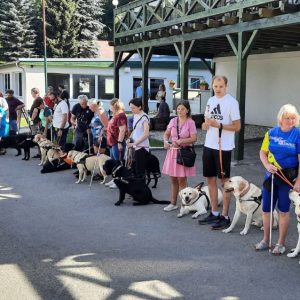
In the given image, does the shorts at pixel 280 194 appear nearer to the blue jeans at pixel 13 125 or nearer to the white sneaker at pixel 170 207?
the white sneaker at pixel 170 207

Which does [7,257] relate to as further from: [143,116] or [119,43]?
[119,43]

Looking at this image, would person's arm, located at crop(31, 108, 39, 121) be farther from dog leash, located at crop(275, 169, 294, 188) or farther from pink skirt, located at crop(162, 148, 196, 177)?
dog leash, located at crop(275, 169, 294, 188)

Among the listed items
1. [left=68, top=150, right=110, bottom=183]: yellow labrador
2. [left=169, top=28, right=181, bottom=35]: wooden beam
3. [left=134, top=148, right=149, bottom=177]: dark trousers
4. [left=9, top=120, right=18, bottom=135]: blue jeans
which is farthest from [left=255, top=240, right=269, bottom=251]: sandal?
[left=9, top=120, right=18, bottom=135]: blue jeans

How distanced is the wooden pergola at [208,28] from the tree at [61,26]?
99.0 ft

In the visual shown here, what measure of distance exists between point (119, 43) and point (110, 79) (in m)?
12.5

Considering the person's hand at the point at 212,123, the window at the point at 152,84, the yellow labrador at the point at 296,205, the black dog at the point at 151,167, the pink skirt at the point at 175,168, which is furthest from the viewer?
the window at the point at 152,84

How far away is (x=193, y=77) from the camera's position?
3009 centimetres

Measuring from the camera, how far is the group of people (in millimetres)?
4664

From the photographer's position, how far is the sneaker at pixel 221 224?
579 cm

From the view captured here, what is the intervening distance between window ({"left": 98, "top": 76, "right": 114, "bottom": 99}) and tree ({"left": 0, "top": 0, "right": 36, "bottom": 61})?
21596 mm

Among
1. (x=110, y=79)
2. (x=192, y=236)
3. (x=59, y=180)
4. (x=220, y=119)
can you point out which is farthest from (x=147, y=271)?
(x=110, y=79)

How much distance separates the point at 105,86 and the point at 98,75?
849 millimetres

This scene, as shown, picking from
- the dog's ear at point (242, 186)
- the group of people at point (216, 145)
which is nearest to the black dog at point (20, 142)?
the group of people at point (216, 145)

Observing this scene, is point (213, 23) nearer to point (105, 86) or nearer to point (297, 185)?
point (297, 185)
